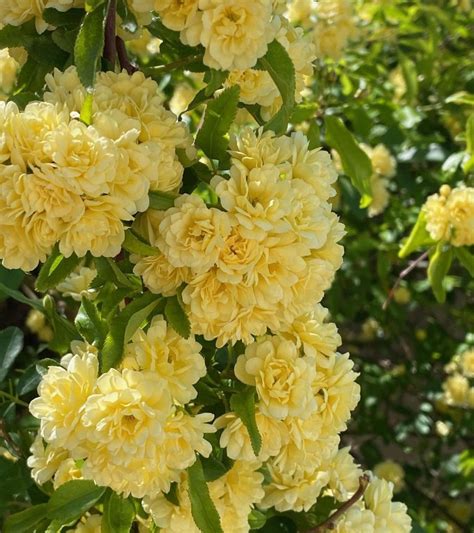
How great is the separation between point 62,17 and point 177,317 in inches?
14.3

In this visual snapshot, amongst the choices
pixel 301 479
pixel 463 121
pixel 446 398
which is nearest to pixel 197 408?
pixel 301 479

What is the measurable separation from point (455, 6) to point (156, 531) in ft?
6.93

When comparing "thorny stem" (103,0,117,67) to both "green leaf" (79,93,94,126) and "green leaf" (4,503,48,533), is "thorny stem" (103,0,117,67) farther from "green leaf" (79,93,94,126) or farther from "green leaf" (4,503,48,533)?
"green leaf" (4,503,48,533)

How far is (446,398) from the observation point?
2729 mm

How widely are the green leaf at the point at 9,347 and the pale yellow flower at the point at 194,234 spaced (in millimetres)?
572

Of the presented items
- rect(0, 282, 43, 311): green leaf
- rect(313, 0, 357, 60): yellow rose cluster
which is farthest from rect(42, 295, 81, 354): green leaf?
rect(313, 0, 357, 60): yellow rose cluster

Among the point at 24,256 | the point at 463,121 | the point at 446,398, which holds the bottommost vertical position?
the point at 446,398

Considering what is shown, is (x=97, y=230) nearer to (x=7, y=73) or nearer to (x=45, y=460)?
(x=45, y=460)

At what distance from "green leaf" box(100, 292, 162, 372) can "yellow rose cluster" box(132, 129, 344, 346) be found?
0.09ft

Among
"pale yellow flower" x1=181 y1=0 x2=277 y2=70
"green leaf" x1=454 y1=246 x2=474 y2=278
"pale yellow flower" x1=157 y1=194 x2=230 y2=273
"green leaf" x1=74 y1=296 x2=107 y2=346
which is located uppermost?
"pale yellow flower" x1=181 y1=0 x2=277 y2=70

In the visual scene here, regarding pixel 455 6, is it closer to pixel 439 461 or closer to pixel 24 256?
pixel 439 461

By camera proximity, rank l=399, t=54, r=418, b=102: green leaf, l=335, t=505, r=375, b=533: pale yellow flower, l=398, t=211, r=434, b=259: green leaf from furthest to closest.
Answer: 1. l=399, t=54, r=418, b=102: green leaf
2. l=398, t=211, r=434, b=259: green leaf
3. l=335, t=505, r=375, b=533: pale yellow flower

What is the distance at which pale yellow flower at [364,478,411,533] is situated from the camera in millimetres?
1183

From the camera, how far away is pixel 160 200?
91cm
